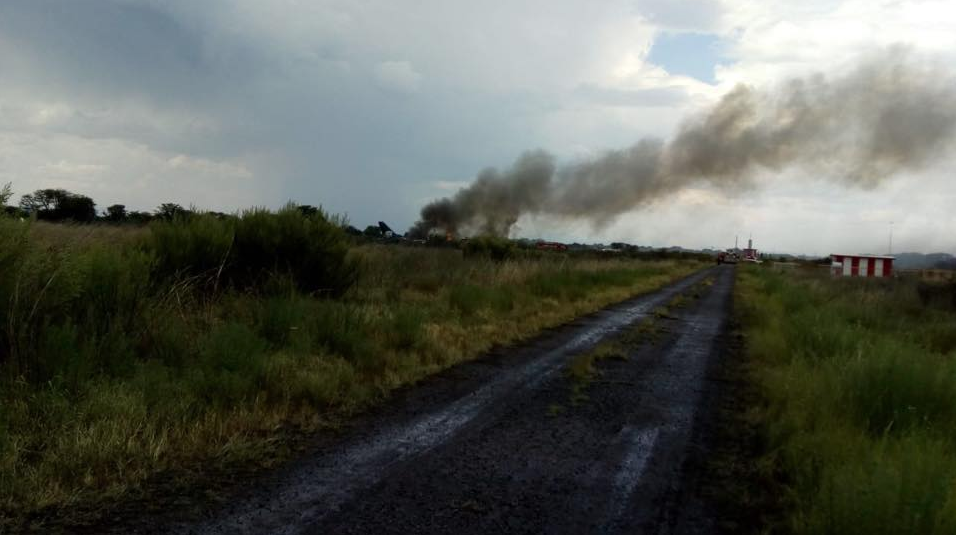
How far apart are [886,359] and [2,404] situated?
25.5ft

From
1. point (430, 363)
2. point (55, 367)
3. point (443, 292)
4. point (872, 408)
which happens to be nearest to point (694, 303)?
point (443, 292)

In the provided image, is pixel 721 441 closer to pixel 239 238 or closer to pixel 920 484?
pixel 920 484

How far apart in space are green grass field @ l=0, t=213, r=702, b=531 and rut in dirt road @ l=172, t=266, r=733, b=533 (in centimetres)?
69

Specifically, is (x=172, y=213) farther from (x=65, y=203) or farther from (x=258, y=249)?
(x=65, y=203)

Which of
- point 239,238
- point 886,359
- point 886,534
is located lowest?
point 886,534

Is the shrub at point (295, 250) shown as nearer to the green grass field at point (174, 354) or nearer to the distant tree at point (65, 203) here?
the green grass field at point (174, 354)

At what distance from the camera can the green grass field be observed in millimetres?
4692

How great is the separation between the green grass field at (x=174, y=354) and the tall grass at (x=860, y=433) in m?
3.86

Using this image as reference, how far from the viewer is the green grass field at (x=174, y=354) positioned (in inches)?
185

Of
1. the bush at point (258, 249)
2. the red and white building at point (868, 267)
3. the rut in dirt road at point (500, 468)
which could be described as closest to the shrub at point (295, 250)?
the bush at point (258, 249)

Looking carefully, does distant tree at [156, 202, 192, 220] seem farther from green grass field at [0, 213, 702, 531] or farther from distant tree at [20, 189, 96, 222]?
distant tree at [20, 189, 96, 222]

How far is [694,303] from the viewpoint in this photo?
23359 mm

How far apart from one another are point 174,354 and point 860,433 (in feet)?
21.7

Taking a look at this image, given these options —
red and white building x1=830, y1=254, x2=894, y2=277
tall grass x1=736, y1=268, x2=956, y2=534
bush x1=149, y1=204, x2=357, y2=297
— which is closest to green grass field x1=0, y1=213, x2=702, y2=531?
bush x1=149, y1=204, x2=357, y2=297
